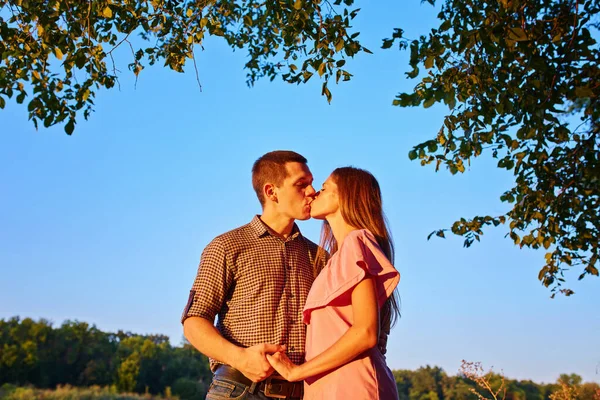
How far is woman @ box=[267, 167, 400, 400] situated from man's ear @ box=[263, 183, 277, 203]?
60cm

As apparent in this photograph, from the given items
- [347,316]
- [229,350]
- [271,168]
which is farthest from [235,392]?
[271,168]

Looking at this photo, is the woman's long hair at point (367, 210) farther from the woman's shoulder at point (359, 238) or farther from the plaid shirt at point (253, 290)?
the plaid shirt at point (253, 290)

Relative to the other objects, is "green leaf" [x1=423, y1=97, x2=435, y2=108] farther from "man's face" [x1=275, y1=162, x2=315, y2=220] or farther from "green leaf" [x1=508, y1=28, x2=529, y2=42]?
"man's face" [x1=275, y1=162, x2=315, y2=220]

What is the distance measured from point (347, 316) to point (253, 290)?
757 mm

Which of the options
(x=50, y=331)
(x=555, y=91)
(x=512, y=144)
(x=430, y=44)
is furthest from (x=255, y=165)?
(x=50, y=331)

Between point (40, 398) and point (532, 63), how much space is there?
1832 inches

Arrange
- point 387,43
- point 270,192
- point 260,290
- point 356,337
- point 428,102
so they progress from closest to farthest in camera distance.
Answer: point 356,337 → point 260,290 → point 270,192 → point 428,102 → point 387,43

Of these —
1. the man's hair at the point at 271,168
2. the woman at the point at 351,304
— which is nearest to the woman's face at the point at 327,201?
the woman at the point at 351,304

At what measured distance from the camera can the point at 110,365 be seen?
58531mm

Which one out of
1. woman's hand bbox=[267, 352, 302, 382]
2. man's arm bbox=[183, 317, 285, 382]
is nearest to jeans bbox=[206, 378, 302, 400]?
man's arm bbox=[183, 317, 285, 382]

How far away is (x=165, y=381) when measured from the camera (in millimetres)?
60844

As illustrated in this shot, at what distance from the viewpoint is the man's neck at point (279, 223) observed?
3.83 m

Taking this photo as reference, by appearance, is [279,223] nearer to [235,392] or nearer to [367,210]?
[367,210]

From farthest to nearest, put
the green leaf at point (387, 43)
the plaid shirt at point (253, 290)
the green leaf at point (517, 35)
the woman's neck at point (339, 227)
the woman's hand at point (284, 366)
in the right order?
the green leaf at point (387, 43) → the green leaf at point (517, 35) → the plaid shirt at point (253, 290) → the woman's neck at point (339, 227) → the woman's hand at point (284, 366)
